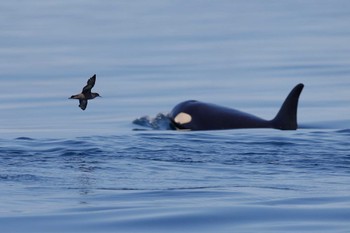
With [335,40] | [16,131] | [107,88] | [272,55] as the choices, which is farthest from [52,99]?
[335,40]

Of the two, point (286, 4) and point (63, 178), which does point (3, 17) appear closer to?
point (286, 4)

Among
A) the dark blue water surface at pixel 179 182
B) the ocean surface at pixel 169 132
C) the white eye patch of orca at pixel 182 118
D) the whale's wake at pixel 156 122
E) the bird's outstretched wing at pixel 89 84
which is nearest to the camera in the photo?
the dark blue water surface at pixel 179 182

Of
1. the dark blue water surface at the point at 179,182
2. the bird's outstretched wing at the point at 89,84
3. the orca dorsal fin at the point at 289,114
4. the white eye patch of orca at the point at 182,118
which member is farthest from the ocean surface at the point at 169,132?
the bird's outstretched wing at the point at 89,84

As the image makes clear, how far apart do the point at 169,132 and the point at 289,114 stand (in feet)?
4.81

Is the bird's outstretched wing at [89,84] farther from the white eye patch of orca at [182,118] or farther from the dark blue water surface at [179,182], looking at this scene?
the white eye patch of orca at [182,118]

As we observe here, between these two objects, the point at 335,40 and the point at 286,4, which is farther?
the point at 286,4

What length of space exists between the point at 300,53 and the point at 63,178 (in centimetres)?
1789

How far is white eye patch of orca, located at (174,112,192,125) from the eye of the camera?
17.0m

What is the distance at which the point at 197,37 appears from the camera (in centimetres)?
3572

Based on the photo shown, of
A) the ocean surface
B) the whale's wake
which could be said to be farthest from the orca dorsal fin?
the whale's wake

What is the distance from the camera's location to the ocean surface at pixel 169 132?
1041cm

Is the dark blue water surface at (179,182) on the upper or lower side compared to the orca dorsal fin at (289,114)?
lower

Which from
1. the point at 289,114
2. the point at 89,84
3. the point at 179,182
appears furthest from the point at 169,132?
the point at 179,182

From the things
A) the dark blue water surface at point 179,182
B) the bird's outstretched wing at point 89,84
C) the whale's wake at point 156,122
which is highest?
the bird's outstretched wing at point 89,84
